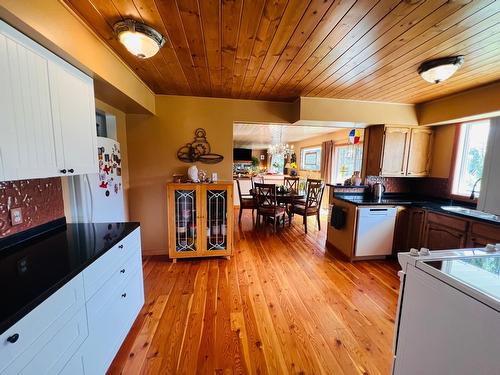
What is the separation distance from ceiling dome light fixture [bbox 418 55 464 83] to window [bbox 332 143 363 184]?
118 inches

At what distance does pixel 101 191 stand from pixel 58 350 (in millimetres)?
1509

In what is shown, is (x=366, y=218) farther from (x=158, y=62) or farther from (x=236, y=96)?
(x=158, y=62)

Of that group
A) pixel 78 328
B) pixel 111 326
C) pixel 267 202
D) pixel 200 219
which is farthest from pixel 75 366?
pixel 267 202

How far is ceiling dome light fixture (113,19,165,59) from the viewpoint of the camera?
1.39 metres

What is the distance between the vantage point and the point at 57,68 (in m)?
1.30

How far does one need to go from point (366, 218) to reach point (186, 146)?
9.13 ft

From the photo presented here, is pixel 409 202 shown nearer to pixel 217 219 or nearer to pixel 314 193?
pixel 314 193

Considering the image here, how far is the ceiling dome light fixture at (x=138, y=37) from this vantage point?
54.7 inches

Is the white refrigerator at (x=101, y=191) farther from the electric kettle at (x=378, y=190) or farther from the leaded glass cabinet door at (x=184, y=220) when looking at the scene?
the electric kettle at (x=378, y=190)

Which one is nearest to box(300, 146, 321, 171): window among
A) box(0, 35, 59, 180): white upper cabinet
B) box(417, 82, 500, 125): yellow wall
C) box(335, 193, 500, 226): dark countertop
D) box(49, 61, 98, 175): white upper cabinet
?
box(335, 193, 500, 226): dark countertop

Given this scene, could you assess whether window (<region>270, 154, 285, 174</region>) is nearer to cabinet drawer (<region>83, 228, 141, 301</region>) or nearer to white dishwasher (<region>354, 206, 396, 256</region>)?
white dishwasher (<region>354, 206, 396, 256</region>)

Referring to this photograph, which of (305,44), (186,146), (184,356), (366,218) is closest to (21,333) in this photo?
(184,356)

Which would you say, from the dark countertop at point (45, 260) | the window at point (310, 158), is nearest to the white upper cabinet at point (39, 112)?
the dark countertop at point (45, 260)

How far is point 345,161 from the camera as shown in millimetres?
5617
